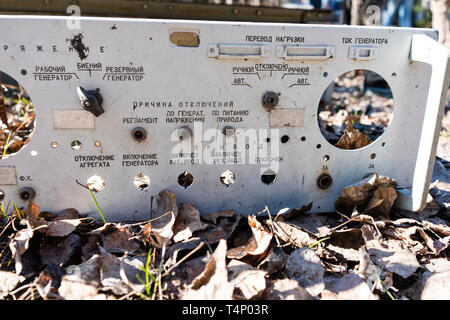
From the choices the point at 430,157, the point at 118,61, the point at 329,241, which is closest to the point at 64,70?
the point at 118,61

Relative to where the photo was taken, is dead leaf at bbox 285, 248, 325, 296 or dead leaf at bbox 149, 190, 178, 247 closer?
dead leaf at bbox 285, 248, 325, 296

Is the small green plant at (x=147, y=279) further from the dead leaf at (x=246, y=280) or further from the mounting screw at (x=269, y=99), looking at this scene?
the mounting screw at (x=269, y=99)

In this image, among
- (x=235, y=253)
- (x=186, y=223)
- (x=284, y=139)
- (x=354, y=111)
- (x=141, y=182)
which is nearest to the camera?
(x=235, y=253)

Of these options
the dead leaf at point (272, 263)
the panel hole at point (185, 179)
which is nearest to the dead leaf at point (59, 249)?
the panel hole at point (185, 179)

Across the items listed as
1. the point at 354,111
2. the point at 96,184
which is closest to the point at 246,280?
the point at 96,184

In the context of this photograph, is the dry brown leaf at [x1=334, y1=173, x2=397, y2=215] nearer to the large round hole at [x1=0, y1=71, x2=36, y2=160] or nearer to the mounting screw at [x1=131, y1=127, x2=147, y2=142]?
the mounting screw at [x1=131, y1=127, x2=147, y2=142]

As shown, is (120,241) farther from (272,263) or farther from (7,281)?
(272,263)

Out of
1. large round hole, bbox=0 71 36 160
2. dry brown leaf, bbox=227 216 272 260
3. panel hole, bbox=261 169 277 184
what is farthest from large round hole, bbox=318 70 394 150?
large round hole, bbox=0 71 36 160

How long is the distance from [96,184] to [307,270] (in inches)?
46.3

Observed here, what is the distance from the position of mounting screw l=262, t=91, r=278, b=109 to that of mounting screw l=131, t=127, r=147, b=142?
0.60 meters

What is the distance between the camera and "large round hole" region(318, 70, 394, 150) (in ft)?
7.49

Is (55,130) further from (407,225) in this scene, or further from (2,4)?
(407,225)

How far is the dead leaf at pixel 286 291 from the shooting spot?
149 cm

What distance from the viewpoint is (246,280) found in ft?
5.10
